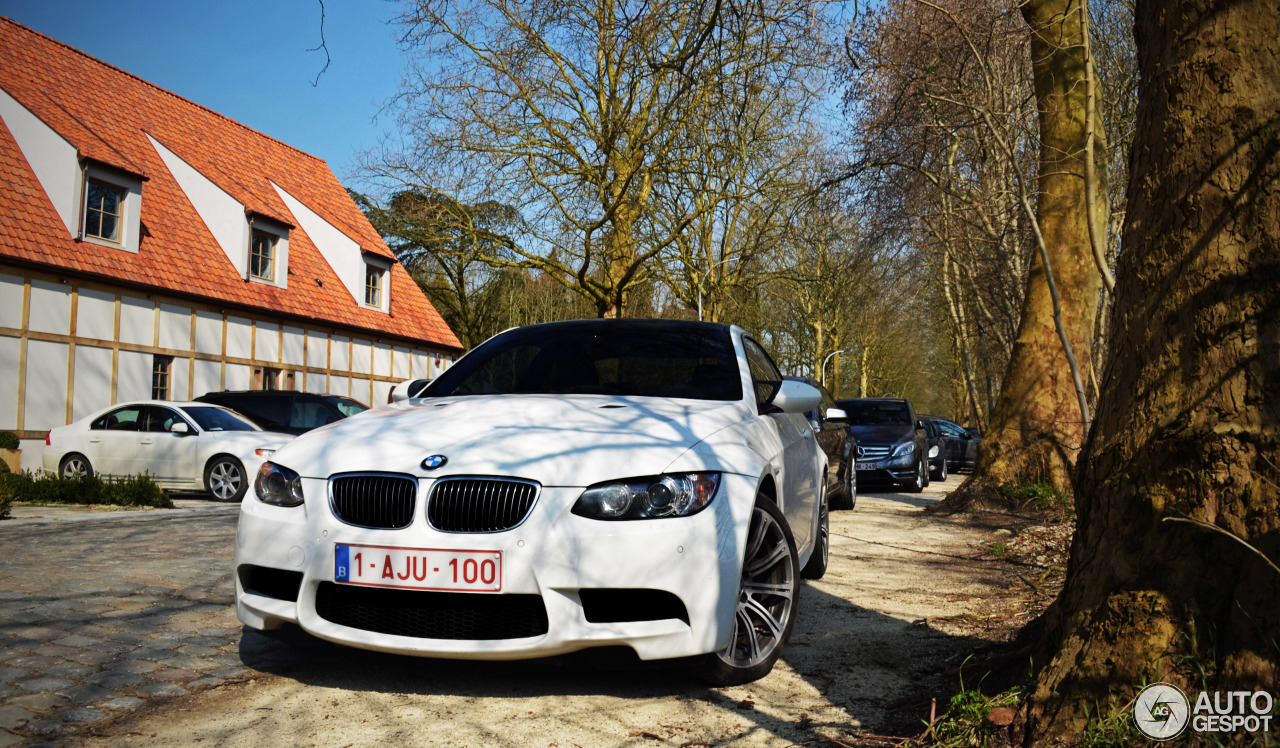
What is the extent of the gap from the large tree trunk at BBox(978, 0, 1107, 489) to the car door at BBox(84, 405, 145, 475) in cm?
1223

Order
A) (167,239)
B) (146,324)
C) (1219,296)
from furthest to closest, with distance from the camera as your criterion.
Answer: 1. (167,239)
2. (146,324)
3. (1219,296)

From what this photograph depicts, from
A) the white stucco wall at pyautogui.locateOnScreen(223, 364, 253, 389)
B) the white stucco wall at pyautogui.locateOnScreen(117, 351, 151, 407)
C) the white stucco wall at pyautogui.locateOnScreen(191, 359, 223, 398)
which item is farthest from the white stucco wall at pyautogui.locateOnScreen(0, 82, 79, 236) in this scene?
the white stucco wall at pyautogui.locateOnScreen(223, 364, 253, 389)

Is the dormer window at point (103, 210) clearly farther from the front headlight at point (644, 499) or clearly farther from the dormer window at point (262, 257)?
the front headlight at point (644, 499)

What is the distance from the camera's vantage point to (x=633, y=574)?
3.52 m

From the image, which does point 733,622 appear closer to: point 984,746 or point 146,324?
point 984,746

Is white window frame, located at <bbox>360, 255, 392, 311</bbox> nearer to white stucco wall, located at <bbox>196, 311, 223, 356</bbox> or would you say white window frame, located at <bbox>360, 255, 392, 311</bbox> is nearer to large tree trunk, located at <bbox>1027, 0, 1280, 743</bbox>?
white stucco wall, located at <bbox>196, 311, 223, 356</bbox>

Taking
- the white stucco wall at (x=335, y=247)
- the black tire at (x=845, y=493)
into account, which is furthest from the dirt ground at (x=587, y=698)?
the white stucco wall at (x=335, y=247)

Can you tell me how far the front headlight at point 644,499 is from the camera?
361 cm

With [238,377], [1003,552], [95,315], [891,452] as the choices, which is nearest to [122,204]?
[95,315]

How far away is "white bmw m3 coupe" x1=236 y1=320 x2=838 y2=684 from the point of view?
3537 millimetres

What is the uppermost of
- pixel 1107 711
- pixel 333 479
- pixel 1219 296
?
pixel 1219 296

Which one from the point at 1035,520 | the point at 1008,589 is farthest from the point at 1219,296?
the point at 1035,520

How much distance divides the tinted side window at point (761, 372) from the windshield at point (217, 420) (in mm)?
10593

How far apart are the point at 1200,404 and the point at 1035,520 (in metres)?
7.78
